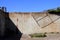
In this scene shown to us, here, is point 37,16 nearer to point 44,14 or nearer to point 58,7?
point 44,14

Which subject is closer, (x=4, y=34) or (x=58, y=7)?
(x=4, y=34)

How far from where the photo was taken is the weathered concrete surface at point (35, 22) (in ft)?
76.2

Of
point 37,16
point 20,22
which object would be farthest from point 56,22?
point 20,22

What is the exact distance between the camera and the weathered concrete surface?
76.2 feet

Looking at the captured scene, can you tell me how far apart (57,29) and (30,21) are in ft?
10.3

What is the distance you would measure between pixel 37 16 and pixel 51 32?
2425 millimetres

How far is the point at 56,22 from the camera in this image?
76.4 feet

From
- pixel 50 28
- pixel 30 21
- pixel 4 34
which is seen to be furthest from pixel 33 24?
pixel 4 34

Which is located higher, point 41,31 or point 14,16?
point 14,16

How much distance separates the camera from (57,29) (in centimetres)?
2309

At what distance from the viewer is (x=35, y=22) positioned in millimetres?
23531

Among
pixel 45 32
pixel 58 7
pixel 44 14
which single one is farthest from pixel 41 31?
pixel 58 7

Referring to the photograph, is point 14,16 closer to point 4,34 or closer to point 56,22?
point 4,34

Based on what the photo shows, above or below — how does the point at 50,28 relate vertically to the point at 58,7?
below
